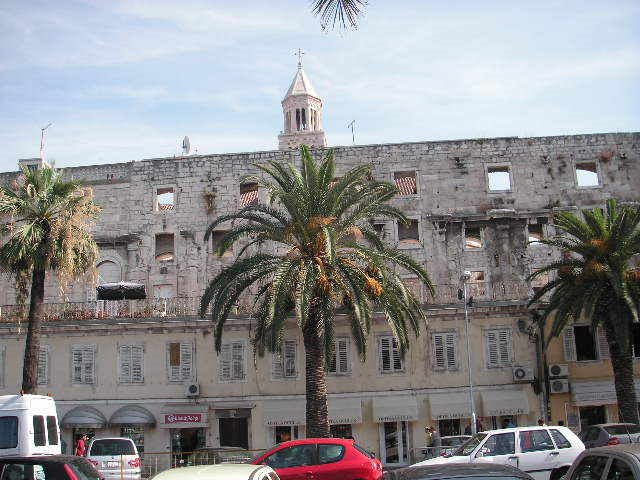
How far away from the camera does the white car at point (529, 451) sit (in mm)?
18516

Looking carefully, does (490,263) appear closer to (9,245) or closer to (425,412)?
(425,412)

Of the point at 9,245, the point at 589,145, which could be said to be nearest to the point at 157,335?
the point at 9,245

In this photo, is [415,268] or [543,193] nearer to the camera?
[415,268]

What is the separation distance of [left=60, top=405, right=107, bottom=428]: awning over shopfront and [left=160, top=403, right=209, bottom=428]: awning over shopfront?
103 inches

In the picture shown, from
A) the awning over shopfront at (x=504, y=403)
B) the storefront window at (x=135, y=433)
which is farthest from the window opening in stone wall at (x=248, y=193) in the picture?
the awning over shopfront at (x=504, y=403)

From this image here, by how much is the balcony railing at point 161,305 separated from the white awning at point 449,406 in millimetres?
4107

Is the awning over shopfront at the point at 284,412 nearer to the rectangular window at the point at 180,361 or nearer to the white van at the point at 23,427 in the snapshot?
the rectangular window at the point at 180,361

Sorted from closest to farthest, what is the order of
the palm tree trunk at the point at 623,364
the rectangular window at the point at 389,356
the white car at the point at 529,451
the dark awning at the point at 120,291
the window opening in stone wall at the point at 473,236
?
the white car at the point at 529,451 < the palm tree trunk at the point at 623,364 < the rectangular window at the point at 389,356 < the dark awning at the point at 120,291 < the window opening in stone wall at the point at 473,236

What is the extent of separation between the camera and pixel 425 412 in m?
35.0

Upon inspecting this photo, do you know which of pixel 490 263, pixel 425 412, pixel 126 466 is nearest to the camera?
pixel 126 466

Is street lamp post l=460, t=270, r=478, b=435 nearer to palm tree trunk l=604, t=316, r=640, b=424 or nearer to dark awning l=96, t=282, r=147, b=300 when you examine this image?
palm tree trunk l=604, t=316, r=640, b=424

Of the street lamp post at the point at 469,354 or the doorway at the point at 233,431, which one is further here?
the doorway at the point at 233,431

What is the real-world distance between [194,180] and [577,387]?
22.6 m

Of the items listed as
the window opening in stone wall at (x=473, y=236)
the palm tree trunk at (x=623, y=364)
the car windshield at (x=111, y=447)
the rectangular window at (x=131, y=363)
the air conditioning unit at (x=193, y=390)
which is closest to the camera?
the car windshield at (x=111, y=447)
